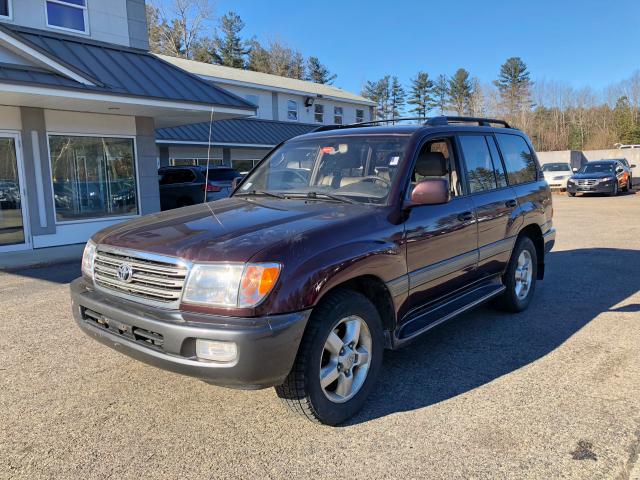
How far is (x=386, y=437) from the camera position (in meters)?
3.10

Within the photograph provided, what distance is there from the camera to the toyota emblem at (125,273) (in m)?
3.18

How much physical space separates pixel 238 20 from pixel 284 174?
179 ft

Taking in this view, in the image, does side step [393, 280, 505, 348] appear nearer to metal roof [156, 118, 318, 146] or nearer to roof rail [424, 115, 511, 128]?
roof rail [424, 115, 511, 128]

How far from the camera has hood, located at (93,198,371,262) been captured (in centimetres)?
292

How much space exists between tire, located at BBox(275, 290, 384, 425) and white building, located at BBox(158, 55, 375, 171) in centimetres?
1594

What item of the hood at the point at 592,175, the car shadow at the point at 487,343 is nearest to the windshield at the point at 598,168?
the hood at the point at 592,175

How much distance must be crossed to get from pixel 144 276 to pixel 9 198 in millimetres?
9141

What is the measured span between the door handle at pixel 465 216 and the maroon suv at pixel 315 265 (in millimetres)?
44

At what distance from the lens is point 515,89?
6334 cm

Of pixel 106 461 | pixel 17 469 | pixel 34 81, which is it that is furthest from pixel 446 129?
pixel 34 81

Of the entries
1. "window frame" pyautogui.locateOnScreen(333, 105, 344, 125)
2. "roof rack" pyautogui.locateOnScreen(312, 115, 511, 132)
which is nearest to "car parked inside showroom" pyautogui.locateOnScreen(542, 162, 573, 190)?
"window frame" pyautogui.locateOnScreen(333, 105, 344, 125)

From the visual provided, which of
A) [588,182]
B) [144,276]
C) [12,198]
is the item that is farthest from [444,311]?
[588,182]

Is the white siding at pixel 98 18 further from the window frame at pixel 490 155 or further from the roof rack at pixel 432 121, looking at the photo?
the window frame at pixel 490 155

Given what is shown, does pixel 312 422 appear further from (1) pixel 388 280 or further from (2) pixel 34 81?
(2) pixel 34 81
